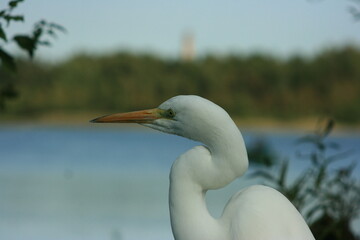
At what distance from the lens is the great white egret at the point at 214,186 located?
2564 mm

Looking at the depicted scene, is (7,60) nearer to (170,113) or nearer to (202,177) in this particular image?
(170,113)

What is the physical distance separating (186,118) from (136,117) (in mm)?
209

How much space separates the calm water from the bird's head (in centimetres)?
434

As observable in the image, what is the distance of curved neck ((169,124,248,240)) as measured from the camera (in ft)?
8.39

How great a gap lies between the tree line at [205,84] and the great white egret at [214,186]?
844 inches

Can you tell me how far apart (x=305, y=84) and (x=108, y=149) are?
888 cm

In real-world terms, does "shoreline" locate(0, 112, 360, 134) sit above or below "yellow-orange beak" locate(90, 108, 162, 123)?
below

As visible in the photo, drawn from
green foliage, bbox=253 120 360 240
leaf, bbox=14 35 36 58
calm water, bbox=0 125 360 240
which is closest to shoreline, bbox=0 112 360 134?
calm water, bbox=0 125 360 240

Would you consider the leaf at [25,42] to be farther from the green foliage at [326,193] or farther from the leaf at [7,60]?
the green foliage at [326,193]

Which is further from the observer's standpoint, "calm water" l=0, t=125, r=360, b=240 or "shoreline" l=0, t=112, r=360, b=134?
"shoreline" l=0, t=112, r=360, b=134

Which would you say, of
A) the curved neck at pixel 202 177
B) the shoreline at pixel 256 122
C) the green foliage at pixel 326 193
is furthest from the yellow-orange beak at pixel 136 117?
the shoreline at pixel 256 122

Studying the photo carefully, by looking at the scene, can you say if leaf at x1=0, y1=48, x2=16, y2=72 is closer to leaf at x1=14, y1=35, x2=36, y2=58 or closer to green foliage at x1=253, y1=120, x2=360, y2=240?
leaf at x1=14, y1=35, x2=36, y2=58

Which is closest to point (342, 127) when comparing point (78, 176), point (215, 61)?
point (215, 61)

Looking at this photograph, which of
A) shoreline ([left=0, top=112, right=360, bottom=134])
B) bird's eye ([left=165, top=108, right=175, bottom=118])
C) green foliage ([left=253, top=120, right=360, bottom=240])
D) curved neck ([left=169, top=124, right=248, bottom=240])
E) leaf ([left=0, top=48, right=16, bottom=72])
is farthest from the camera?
shoreline ([left=0, top=112, right=360, bottom=134])
